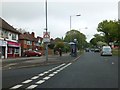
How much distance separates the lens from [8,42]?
66.2 metres

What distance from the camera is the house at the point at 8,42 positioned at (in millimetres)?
62125

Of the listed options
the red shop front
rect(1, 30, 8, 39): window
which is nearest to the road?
rect(1, 30, 8, 39): window

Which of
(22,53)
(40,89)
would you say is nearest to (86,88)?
(40,89)

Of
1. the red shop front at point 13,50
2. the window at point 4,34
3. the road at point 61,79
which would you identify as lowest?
the road at point 61,79

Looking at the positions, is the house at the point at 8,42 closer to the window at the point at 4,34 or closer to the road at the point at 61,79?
the window at the point at 4,34

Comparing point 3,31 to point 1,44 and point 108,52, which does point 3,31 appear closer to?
point 1,44

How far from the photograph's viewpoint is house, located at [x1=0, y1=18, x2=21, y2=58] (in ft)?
204

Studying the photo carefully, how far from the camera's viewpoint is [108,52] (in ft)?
218

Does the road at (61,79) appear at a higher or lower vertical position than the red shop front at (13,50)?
lower

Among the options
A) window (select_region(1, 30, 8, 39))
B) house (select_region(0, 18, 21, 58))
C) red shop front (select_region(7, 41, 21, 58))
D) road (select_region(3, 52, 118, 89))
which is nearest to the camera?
road (select_region(3, 52, 118, 89))

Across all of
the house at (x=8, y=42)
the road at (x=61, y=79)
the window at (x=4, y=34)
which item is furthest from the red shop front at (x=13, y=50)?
the road at (x=61, y=79)

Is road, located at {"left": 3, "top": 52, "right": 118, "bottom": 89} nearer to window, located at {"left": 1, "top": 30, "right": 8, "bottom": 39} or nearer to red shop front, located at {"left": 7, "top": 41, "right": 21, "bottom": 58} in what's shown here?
window, located at {"left": 1, "top": 30, "right": 8, "bottom": 39}

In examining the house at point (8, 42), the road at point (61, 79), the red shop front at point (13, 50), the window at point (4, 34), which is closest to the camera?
the road at point (61, 79)

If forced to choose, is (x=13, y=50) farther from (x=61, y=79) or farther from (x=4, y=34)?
(x=61, y=79)
